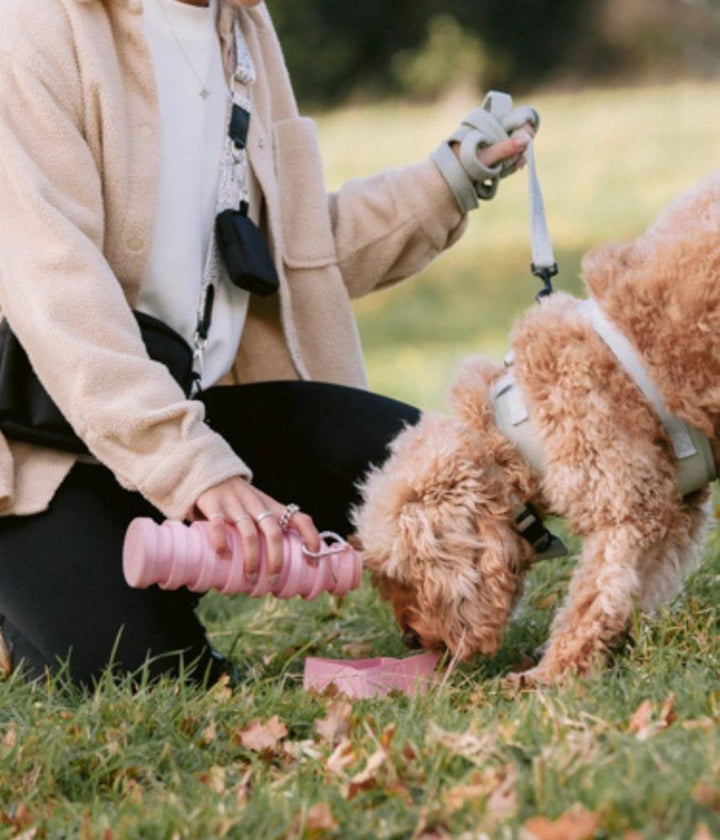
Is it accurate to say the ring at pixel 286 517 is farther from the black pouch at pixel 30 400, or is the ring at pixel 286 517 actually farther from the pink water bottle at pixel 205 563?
the black pouch at pixel 30 400

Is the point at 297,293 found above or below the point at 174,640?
above

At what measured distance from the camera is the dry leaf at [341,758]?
2.79 m

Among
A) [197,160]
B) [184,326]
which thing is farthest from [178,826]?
[197,160]

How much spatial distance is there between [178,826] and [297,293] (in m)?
1.93

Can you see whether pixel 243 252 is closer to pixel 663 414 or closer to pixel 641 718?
pixel 663 414

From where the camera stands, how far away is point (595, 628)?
329 centimetres

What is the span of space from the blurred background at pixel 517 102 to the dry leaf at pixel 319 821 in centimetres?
145

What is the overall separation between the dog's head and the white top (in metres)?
0.72

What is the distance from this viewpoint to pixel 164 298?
148 inches

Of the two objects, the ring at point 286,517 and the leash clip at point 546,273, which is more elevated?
the leash clip at point 546,273

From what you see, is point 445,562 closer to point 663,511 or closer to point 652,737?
point 663,511

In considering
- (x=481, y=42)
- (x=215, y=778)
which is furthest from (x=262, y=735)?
(x=481, y=42)

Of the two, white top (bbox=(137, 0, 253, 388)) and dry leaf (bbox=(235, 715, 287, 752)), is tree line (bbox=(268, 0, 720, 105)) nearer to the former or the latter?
white top (bbox=(137, 0, 253, 388))

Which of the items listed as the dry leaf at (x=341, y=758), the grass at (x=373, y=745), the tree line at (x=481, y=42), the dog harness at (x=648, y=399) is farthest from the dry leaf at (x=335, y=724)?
the tree line at (x=481, y=42)
